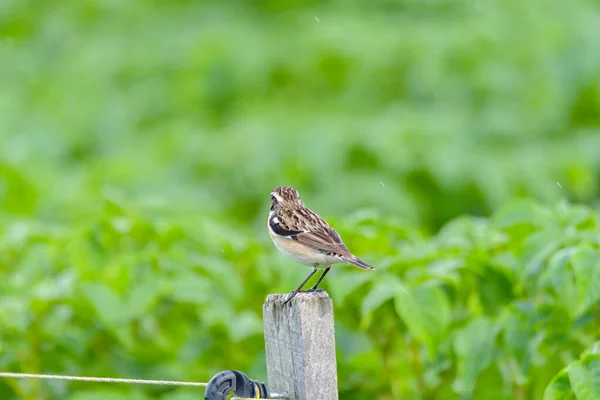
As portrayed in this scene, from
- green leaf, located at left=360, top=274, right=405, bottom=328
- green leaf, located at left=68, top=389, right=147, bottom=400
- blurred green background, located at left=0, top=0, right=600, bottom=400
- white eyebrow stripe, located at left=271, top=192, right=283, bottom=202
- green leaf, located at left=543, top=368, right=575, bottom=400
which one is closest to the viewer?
green leaf, located at left=543, top=368, right=575, bottom=400

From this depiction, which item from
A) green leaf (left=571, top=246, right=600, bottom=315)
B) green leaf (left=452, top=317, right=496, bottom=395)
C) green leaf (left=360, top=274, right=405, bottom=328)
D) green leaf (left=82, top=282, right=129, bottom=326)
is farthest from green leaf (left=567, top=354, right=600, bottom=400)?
green leaf (left=82, top=282, right=129, bottom=326)

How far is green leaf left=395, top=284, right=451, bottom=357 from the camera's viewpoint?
3.94m

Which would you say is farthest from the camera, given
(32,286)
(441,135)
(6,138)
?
(6,138)

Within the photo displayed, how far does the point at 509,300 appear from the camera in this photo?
430 cm

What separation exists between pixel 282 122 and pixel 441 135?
1.67m

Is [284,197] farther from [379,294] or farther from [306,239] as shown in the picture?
[379,294]

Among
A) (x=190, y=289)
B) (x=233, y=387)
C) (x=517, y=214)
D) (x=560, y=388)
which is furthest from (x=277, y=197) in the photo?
(x=560, y=388)

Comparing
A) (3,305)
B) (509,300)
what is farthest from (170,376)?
Result: (509,300)

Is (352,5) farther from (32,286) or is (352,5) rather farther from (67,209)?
(32,286)

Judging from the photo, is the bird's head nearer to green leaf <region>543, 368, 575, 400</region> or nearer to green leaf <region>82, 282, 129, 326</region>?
green leaf <region>82, 282, 129, 326</region>

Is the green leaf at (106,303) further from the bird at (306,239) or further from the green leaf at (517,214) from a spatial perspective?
the green leaf at (517,214)

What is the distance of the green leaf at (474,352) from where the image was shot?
4008 millimetres

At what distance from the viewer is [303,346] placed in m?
3.12

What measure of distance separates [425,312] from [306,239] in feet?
2.10
